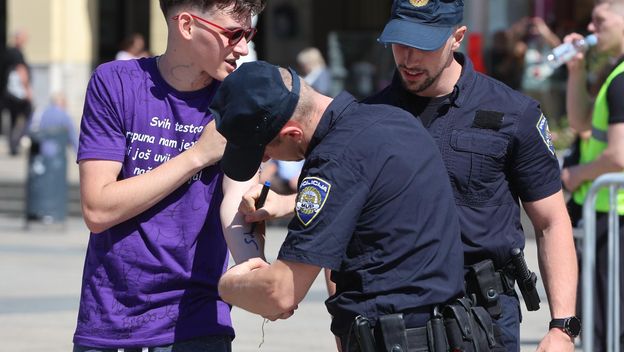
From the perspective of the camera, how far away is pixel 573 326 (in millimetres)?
4180

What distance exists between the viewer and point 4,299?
964cm

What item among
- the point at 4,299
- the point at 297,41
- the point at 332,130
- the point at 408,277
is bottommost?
the point at 297,41

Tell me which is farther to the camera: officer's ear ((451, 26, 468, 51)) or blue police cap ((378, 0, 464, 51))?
officer's ear ((451, 26, 468, 51))

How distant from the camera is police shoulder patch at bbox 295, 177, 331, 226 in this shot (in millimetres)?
3201

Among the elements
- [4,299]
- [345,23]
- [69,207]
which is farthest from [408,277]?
[345,23]

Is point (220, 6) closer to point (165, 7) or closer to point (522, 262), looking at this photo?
point (165, 7)

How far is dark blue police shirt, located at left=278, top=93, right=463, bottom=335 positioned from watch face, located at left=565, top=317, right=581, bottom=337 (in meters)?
0.91

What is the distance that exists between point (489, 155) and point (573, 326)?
619 millimetres

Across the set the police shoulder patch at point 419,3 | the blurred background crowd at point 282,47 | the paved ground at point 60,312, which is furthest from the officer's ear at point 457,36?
the blurred background crowd at point 282,47

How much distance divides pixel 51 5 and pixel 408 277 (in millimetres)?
22854

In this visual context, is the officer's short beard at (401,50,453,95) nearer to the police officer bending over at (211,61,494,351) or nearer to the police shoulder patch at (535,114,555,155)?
the police shoulder patch at (535,114,555,155)

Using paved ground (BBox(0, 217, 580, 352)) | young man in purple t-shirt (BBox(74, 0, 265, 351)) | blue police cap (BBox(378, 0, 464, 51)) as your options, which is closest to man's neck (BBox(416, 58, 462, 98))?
blue police cap (BBox(378, 0, 464, 51))

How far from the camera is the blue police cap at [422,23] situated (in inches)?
158

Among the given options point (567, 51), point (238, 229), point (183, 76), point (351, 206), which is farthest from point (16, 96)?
point (351, 206)
